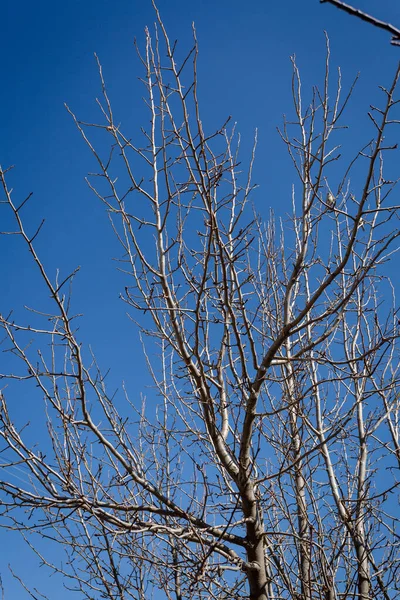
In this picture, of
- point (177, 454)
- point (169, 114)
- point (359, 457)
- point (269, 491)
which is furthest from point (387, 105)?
point (177, 454)

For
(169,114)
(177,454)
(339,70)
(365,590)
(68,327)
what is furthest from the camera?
(177,454)

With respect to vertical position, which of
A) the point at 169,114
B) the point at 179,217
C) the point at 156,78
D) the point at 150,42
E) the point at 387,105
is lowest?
the point at 387,105

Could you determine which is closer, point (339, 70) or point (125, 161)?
point (125, 161)

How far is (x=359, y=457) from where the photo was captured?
463 cm

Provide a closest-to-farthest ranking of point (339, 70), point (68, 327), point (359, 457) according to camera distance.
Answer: point (68, 327), point (339, 70), point (359, 457)

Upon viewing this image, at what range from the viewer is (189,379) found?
373 cm

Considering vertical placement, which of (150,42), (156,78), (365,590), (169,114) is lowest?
(365,590)

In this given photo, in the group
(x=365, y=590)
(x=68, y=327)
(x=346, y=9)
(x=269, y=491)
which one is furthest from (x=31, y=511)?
(x=346, y=9)

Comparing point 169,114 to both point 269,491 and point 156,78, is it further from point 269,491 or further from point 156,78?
point 269,491

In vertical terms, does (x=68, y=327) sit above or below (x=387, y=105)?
below

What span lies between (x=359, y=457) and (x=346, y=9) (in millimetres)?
4330

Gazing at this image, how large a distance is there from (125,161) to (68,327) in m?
0.94

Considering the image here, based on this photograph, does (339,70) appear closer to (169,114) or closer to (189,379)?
(169,114)

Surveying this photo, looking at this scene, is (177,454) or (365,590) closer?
(365,590)
